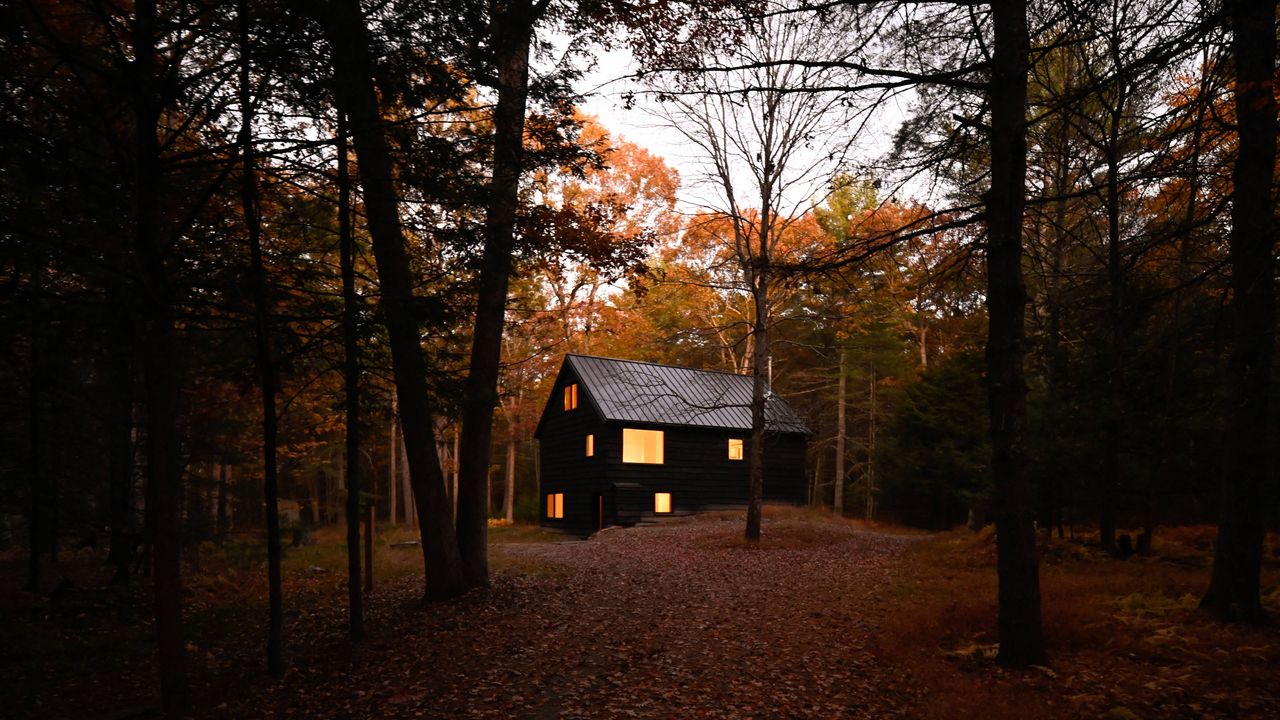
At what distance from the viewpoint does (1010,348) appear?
7.02m

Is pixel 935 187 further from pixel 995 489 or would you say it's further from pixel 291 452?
pixel 291 452

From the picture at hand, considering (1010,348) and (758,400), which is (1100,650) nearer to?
(1010,348)

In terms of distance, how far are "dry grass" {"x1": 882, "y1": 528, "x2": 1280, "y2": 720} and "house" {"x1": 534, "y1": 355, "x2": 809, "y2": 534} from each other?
1570 cm

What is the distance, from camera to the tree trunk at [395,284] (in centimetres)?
779

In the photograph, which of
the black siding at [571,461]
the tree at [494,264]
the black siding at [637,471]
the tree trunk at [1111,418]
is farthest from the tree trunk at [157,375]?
the black siding at [571,461]

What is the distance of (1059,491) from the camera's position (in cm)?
1450

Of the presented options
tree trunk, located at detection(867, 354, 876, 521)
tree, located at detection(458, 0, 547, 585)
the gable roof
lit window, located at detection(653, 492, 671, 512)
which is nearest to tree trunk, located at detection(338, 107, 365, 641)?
tree, located at detection(458, 0, 547, 585)

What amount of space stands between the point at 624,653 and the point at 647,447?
18.9 m

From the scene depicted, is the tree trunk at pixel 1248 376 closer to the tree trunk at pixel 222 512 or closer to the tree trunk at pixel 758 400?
the tree trunk at pixel 758 400

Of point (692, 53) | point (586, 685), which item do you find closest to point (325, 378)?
point (692, 53)

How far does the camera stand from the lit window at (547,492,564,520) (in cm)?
2936

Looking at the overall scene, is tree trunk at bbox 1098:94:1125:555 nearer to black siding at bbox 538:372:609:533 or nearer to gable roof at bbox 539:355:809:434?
gable roof at bbox 539:355:809:434

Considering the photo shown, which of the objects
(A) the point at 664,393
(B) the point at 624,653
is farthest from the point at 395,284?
(A) the point at 664,393

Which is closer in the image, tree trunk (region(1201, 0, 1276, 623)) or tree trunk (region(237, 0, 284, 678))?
tree trunk (region(237, 0, 284, 678))
